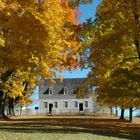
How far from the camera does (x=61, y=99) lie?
111312 mm

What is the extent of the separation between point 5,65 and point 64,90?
8689cm

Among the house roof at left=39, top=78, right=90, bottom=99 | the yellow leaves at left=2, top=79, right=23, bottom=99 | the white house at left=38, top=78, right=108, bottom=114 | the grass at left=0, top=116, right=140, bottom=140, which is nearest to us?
the grass at left=0, top=116, right=140, bottom=140

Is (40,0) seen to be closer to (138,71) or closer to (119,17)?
(119,17)

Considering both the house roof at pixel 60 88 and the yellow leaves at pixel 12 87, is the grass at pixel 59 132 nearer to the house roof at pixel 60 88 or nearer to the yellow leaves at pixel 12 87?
the yellow leaves at pixel 12 87

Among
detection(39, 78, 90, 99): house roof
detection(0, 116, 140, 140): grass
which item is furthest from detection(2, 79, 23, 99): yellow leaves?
detection(39, 78, 90, 99): house roof

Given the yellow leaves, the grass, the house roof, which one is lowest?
the grass

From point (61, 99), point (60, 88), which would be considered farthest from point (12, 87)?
point (60, 88)

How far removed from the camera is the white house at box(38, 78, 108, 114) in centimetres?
10938

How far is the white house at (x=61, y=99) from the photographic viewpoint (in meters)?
109

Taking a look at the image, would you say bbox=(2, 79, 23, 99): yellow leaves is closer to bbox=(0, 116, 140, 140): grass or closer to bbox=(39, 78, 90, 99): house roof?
bbox=(0, 116, 140, 140): grass

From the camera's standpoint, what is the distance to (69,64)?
38.0m

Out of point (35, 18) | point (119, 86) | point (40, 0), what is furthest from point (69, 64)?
point (35, 18)

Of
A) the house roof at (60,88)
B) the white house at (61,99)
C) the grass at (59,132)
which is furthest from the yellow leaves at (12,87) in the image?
the house roof at (60,88)

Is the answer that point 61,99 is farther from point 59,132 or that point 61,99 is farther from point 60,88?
point 59,132
